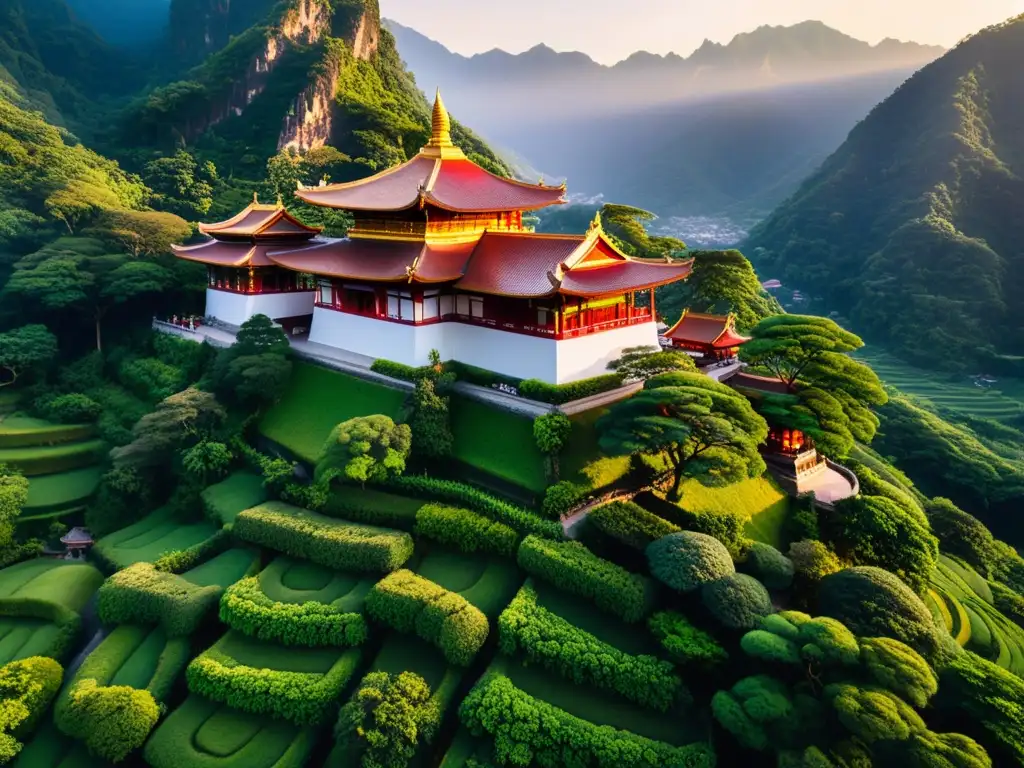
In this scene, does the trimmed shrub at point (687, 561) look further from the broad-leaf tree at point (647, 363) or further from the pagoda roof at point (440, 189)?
the pagoda roof at point (440, 189)

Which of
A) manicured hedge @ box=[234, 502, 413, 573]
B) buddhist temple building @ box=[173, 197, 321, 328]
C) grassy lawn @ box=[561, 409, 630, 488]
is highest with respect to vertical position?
buddhist temple building @ box=[173, 197, 321, 328]

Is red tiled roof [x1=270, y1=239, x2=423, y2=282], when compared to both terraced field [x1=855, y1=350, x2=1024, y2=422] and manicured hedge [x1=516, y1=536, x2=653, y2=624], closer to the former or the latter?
manicured hedge [x1=516, y1=536, x2=653, y2=624]

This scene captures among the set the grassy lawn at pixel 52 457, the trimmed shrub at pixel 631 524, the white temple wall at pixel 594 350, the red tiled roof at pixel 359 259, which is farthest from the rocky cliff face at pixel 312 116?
the trimmed shrub at pixel 631 524

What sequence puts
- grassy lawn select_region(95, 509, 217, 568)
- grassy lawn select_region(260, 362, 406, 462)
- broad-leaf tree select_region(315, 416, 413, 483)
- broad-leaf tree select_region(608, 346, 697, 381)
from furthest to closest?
1. grassy lawn select_region(260, 362, 406, 462)
2. broad-leaf tree select_region(608, 346, 697, 381)
3. grassy lawn select_region(95, 509, 217, 568)
4. broad-leaf tree select_region(315, 416, 413, 483)

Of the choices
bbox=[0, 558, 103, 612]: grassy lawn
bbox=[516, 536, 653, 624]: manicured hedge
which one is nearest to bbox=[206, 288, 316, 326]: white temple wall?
bbox=[0, 558, 103, 612]: grassy lawn

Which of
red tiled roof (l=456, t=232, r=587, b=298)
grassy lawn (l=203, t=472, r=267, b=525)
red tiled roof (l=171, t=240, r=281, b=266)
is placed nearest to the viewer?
grassy lawn (l=203, t=472, r=267, b=525)

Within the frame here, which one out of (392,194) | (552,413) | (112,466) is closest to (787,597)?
(552,413)

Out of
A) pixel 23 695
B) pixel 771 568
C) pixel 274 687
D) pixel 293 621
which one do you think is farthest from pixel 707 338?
pixel 23 695
